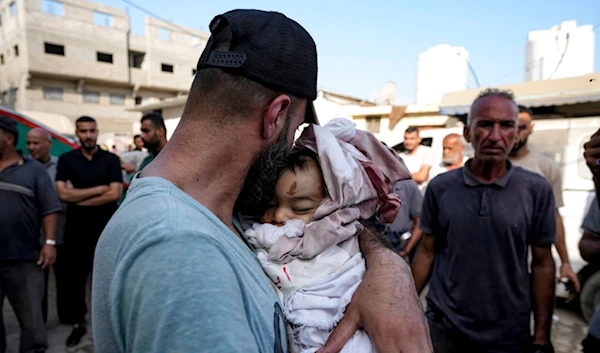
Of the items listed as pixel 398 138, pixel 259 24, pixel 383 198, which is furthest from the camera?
pixel 398 138

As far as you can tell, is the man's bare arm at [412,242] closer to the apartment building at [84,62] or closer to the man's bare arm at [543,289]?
the man's bare arm at [543,289]

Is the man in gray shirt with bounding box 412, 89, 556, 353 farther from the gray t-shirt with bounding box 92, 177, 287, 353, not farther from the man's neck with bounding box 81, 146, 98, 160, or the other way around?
the man's neck with bounding box 81, 146, 98, 160

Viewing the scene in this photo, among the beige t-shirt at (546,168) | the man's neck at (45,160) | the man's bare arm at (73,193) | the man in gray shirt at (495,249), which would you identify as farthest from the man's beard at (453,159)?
the man's neck at (45,160)

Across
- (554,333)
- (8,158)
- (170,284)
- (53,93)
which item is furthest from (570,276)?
(53,93)

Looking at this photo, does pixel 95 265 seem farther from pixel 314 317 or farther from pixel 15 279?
pixel 15 279

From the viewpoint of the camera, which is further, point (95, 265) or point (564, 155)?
point (564, 155)

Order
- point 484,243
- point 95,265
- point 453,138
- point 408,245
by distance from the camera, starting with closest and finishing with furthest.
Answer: point 95,265 < point 484,243 < point 408,245 < point 453,138

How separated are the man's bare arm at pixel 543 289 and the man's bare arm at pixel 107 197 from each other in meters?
4.23

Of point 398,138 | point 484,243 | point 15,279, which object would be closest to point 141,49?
point 398,138

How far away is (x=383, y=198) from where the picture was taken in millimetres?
1489

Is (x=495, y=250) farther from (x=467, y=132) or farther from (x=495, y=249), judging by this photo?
(x=467, y=132)

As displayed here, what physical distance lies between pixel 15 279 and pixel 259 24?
3.95 m

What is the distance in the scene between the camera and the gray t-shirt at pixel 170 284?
0.67 metres

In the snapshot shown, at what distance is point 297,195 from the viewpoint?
4.49ft
